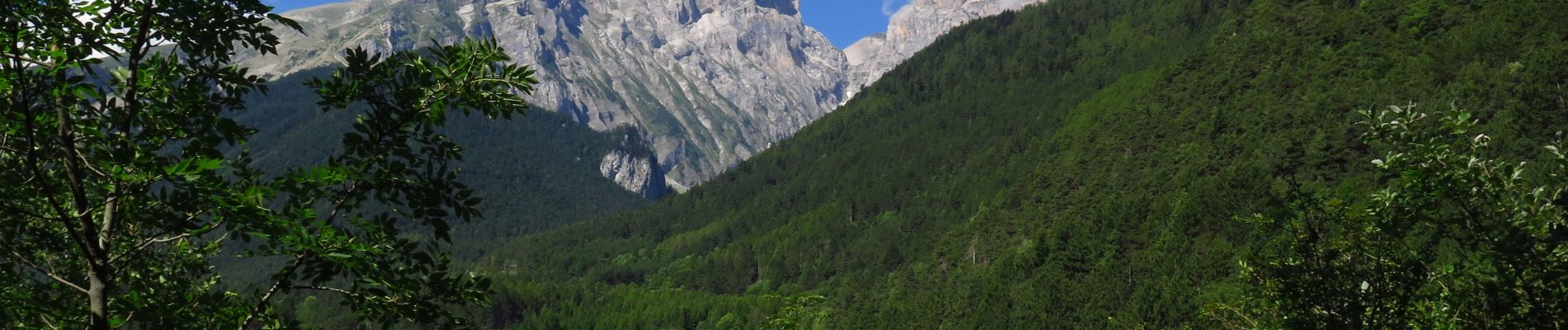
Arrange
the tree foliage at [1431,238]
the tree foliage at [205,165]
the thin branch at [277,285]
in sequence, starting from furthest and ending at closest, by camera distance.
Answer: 1. the tree foliage at [1431,238]
2. the thin branch at [277,285]
3. the tree foliage at [205,165]

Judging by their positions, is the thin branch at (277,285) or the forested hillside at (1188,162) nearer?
the thin branch at (277,285)

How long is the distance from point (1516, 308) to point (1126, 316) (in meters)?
83.0

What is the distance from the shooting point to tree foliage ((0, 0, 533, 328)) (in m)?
6.52

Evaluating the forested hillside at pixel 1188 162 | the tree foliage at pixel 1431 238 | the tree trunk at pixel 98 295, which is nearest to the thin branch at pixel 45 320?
the tree trunk at pixel 98 295

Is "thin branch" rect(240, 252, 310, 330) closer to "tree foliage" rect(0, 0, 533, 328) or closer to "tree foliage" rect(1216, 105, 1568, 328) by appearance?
"tree foliage" rect(0, 0, 533, 328)

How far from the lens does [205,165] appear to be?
6.03 meters

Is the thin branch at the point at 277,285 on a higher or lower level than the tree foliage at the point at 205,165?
lower

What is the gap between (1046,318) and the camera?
9950 centimetres

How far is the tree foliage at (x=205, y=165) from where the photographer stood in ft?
21.4

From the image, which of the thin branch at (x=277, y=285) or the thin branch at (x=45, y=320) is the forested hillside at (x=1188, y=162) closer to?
the thin branch at (x=277, y=285)

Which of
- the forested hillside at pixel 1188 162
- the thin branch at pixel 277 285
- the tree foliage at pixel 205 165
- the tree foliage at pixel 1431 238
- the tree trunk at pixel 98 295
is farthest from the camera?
the forested hillside at pixel 1188 162

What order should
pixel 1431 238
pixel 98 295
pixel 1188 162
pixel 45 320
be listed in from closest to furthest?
pixel 98 295 → pixel 45 320 → pixel 1431 238 → pixel 1188 162

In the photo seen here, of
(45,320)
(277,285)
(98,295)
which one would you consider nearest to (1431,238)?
(277,285)

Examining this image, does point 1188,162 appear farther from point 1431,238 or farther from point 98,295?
point 98,295
